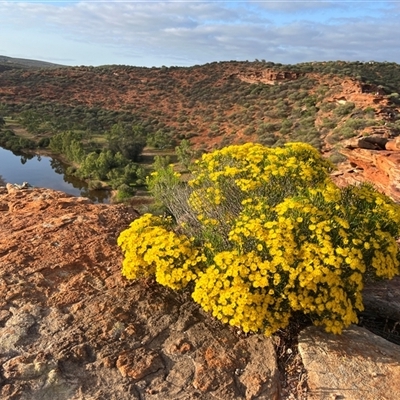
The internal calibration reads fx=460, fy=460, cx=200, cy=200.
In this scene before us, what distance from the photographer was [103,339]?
4.16 meters

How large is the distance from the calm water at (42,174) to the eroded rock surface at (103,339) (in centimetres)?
2065

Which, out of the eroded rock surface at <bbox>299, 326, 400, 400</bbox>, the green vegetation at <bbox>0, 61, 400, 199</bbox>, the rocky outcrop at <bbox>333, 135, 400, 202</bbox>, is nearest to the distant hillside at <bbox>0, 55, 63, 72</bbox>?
the green vegetation at <bbox>0, 61, 400, 199</bbox>

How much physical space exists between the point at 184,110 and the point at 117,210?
129 feet

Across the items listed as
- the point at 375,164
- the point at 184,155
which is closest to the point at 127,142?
the point at 184,155

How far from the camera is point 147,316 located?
14.7 ft

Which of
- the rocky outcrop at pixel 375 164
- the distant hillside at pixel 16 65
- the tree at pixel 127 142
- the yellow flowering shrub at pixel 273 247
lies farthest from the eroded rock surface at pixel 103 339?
the distant hillside at pixel 16 65

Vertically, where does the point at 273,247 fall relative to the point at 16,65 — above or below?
above

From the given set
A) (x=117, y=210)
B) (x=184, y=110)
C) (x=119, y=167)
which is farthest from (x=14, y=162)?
(x=117, y=210)

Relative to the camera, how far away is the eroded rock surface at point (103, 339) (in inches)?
147

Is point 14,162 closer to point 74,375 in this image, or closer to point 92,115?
point 92,115

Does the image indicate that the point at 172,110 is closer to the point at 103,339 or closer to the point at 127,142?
the point at 127,142

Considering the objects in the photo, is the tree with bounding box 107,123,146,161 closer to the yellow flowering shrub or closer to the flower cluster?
the yellow flowering shrub

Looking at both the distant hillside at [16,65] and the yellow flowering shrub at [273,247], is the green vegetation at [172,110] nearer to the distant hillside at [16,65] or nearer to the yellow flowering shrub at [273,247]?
the distant hillside at [16,65]

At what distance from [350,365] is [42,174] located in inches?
1136
